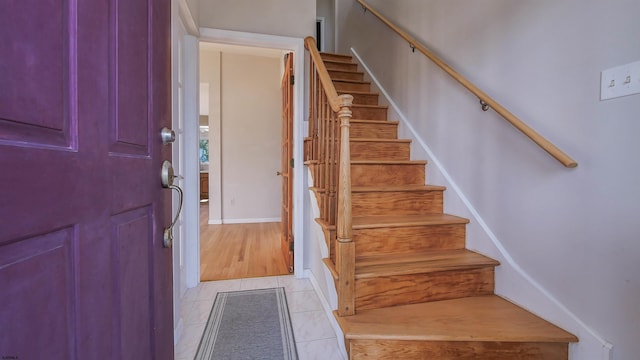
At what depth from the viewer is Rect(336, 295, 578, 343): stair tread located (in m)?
1.19

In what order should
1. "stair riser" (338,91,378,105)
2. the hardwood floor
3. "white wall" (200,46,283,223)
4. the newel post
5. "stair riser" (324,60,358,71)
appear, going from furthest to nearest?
"white wall" (200,46,283,223)
"stair riser" (324,60,358,71)
"stair riser" (338,91,378,105)
the hardwood floor
the newel post

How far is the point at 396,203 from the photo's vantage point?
194 centimetres

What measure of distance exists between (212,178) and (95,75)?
4559 mm

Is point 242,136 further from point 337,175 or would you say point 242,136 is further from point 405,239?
point 405,239

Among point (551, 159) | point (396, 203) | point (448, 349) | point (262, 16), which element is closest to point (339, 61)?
point (262, 16)

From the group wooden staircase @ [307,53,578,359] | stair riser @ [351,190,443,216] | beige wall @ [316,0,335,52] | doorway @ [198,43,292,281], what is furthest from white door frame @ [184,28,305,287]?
beige wall @ [316,0,335,52]

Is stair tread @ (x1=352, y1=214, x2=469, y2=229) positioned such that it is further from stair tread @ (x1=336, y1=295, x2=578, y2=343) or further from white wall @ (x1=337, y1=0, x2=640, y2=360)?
stair tread @ (x1=336, y1=295, x2=578, y2=343)

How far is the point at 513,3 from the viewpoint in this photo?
1494 mm

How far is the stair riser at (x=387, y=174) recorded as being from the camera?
6.83ft

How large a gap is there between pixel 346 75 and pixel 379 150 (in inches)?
60.2

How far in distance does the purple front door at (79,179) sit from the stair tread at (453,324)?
85cm

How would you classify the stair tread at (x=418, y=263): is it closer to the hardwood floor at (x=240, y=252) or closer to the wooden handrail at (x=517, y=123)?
the wooden handrail at (x=517, y=123)

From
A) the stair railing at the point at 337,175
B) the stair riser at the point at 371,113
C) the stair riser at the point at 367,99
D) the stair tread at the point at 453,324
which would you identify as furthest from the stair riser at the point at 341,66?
the stair tread at the point at 453,324

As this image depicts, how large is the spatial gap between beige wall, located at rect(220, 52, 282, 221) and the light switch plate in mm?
4370
